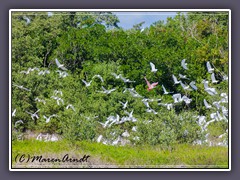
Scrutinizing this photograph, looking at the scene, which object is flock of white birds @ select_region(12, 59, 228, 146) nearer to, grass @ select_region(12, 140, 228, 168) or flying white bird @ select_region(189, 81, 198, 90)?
flying white bird @ select_region(189, 81, 198, 90)

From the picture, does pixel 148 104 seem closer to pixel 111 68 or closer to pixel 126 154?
pixel 111 68

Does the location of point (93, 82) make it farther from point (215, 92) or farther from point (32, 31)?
point (215, 92)

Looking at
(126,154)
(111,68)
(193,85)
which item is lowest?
(126,154)

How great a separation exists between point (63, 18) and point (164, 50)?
2.79 meters

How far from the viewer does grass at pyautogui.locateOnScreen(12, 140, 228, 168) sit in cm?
1135

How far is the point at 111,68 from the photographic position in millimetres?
14188

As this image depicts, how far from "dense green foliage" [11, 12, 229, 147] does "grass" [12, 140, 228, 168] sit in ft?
1.00

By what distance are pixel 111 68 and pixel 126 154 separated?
9.09 feet

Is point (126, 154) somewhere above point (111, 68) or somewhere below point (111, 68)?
below

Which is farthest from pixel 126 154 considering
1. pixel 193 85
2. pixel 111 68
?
pixel 111 68

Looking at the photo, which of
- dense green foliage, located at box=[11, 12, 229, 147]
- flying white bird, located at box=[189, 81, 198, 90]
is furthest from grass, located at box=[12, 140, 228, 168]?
flying white bird, located at box=[189, 81, 198, 90]

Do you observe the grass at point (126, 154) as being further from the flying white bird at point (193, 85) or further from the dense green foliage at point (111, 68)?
the flying white bird at point (193, 85)

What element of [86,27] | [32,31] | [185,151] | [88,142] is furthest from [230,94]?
[32,31]

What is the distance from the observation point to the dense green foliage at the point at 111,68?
12.4m
